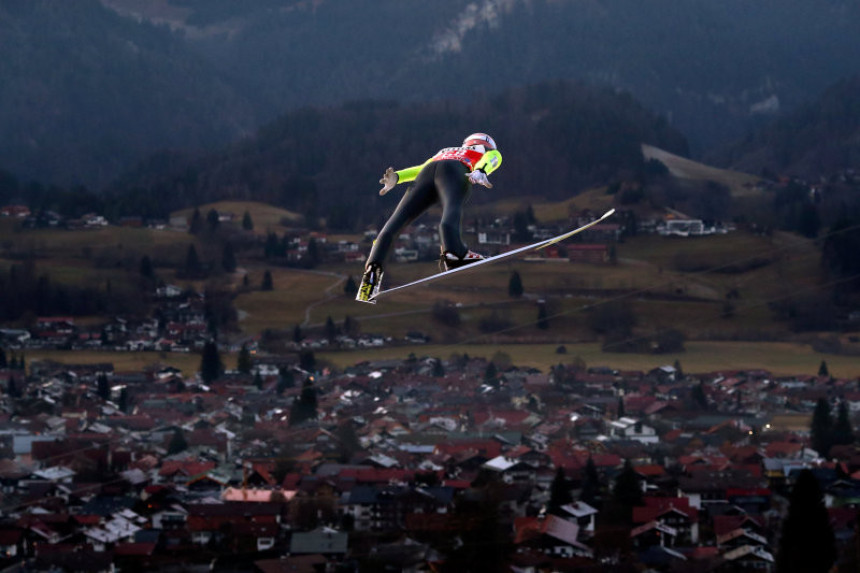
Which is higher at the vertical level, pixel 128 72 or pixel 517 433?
pixel 128 72

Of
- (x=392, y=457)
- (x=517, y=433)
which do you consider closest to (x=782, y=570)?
(x=392, y=457)

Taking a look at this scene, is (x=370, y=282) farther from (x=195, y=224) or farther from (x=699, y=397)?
(x=195, y=224)

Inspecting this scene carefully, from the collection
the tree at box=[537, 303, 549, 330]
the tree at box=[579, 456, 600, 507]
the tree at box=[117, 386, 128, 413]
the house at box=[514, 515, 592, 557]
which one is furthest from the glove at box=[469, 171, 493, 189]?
the tree at box=[537, 303, 549, 330]

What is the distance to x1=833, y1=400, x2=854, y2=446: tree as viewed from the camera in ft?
121

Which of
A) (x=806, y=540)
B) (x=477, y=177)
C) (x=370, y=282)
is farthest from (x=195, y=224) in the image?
(x=477, y=177)

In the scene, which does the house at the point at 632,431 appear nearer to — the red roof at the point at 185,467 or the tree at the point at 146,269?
the red roof at the point at 185,467

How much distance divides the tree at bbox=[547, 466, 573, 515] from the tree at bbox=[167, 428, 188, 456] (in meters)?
12.3

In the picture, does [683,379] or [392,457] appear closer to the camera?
[392,457]

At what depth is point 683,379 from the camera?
50.4m

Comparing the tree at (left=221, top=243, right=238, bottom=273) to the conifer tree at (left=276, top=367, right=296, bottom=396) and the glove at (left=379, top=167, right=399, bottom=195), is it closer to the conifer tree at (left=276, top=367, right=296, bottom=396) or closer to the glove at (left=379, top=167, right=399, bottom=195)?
the conifer tree at (left=276, top=367, right=296, bottom=396)

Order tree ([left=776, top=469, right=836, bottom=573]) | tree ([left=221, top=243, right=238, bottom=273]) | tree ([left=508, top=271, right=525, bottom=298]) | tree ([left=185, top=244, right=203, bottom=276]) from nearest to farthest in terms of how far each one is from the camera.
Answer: tree ([left=776, top=469, right=836, bottom=573]), tree ([left=508, top=271, right=525, bottom=298]), tree ([left=185, top=244, right=203, bottom=276]), tree ([left=221, top=243, right=238, bottom=273])

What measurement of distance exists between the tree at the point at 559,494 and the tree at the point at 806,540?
4663 millimetres

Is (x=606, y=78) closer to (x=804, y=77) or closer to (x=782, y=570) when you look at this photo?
(x=804, y=77)

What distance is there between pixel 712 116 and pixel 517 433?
124 m
